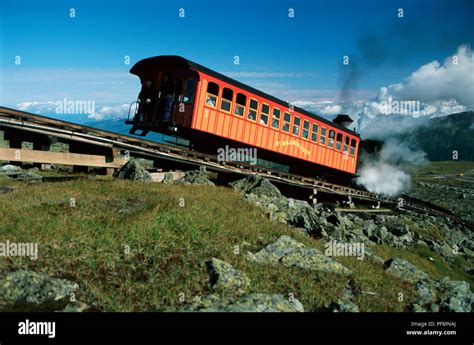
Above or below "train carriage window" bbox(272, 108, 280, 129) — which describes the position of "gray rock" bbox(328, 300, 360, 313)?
below

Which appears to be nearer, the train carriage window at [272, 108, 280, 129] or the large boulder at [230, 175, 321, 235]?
the large boulder at [230, 175, 321, 235]

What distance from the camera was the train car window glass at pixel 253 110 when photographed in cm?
1878

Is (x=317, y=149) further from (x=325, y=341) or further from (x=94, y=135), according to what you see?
(x=325, y=341)

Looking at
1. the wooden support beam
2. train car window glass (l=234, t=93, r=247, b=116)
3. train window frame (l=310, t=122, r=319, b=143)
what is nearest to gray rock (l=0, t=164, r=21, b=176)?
the wooden support beam

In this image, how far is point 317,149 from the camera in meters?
23.0

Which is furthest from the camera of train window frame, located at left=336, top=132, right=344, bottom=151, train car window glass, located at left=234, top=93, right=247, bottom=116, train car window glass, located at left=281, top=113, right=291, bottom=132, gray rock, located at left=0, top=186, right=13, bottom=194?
train window frame, located at left=336, top=132, right=344, bottom=151

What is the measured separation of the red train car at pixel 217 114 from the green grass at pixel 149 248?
20.6 ft

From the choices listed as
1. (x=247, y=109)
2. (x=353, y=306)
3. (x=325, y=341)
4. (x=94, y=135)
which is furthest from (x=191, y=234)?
(x=247, y=109)

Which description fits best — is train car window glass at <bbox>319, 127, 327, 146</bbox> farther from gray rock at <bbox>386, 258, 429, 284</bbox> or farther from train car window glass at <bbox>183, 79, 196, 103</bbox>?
gray rock at <bbox>386, 258, 429, 284</bbox>

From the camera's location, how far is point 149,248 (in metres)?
8.30

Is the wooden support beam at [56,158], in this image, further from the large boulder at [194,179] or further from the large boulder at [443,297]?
the large boulder at [443,297]

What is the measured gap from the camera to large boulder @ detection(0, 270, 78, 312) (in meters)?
6.18

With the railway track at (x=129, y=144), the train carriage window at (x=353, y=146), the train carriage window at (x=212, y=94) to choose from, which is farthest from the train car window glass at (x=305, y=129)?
the train carriage window at (x=212, y=94)

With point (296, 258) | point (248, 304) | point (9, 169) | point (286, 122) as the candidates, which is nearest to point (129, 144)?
point (9, 169)
